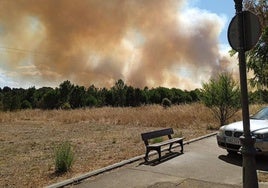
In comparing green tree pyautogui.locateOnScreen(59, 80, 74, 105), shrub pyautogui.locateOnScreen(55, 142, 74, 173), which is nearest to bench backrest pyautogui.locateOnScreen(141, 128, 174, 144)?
shrub pyautogui.locateOnScreen(55, 142, 74, 173)

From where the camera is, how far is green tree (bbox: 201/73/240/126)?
1820cm

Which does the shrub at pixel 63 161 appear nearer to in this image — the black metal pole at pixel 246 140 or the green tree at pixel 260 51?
the black metal pole at pixel 246 140

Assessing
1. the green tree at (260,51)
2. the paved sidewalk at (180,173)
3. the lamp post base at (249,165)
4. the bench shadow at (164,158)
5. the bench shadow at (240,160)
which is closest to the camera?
the lamp post base at (249,165)

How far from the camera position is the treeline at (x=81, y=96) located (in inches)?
2180

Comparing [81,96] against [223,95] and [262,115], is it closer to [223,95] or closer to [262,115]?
[223,95]

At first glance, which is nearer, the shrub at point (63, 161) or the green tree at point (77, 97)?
the shrub at point (63, 161)

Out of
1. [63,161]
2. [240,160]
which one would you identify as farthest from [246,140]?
[63,161]

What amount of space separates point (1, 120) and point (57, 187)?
28.0m

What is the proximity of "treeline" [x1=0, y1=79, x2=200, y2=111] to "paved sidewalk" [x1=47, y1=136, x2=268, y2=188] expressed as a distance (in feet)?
123

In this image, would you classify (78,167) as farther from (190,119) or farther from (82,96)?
(82,96)

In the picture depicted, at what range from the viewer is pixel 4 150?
12.7 m

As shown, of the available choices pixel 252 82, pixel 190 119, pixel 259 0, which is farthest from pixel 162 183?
pixel 252 82

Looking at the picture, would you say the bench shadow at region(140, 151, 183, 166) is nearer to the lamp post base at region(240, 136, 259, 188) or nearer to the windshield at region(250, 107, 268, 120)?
the windshield at region(250, 107, 268, 120)

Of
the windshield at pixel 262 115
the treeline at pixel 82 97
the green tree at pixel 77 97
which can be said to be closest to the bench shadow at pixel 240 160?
the windshield at pixel 262 115
